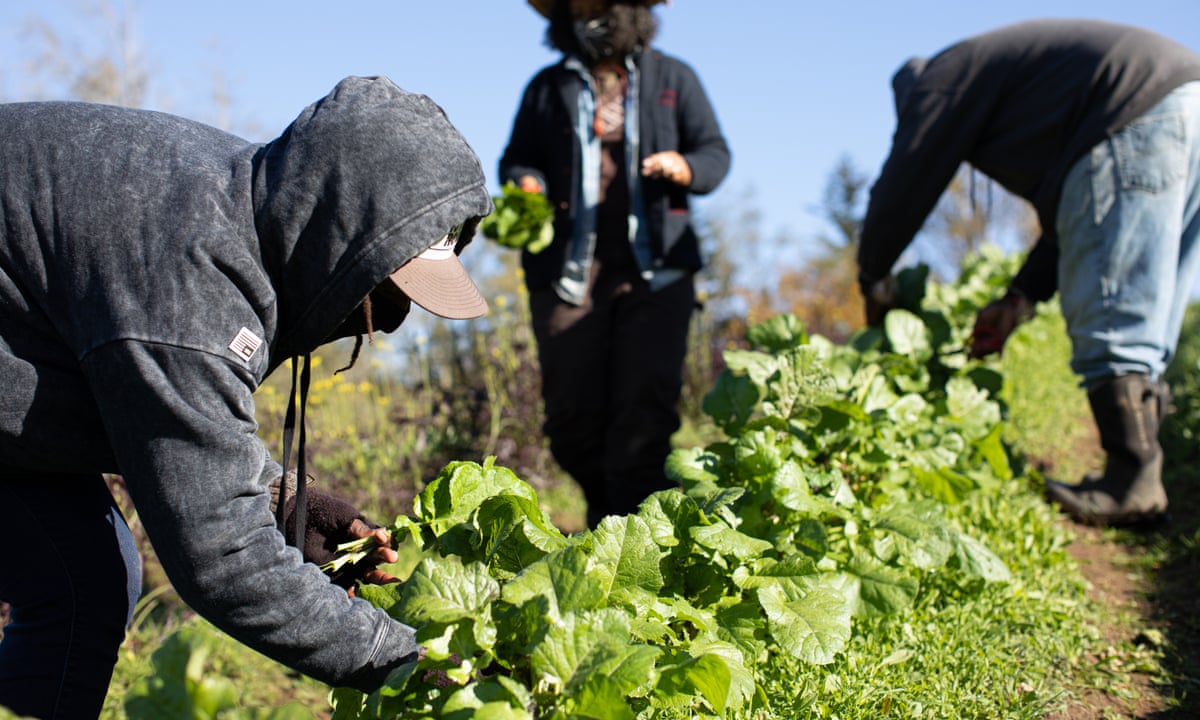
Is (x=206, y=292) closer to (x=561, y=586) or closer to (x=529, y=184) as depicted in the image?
(x=561, y=586)

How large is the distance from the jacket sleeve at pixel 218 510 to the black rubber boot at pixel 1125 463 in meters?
3.16

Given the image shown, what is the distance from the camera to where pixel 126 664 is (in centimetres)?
270

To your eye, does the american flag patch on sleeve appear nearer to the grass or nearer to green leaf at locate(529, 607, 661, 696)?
green leaf at locate(529, 607, 661, 696)

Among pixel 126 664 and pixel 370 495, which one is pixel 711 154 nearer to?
pixel 370 495

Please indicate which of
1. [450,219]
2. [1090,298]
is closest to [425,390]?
[1090,298]

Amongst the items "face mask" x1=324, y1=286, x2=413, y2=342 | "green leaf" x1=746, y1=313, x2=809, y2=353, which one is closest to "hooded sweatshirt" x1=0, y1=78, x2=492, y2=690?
"face mask" x1=324, y1=286, x2=413, y2=342

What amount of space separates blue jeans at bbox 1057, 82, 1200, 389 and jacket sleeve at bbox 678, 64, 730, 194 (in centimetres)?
129

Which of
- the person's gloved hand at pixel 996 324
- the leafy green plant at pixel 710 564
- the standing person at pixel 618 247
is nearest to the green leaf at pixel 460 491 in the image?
the leafy green plant at pixel 710 564

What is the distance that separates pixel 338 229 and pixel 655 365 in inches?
82.5

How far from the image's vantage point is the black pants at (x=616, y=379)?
356 cm

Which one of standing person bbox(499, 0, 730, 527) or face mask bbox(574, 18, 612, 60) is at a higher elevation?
face mask bbox(574, 18, 612, 60)

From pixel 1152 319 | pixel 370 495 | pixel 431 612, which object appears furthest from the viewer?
pixel 370 495

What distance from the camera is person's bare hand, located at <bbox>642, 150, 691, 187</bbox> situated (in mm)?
3482

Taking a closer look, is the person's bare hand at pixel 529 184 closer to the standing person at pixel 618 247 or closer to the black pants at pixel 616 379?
the standing person at pixel 618 247
